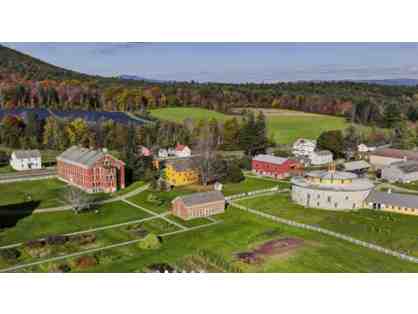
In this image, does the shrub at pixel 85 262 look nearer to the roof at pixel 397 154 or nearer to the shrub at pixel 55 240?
the shrub at pixel 55 240

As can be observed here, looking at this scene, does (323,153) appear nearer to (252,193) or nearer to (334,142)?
(334,142)

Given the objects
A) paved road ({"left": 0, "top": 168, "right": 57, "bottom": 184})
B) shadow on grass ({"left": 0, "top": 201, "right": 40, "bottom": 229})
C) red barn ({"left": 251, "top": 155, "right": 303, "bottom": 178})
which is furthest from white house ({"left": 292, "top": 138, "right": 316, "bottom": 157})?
shadow on grass ({"left": 0, "top": 201, "right": 40, "bottom": 229})

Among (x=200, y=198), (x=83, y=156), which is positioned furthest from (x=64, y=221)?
(x=83, y=156)

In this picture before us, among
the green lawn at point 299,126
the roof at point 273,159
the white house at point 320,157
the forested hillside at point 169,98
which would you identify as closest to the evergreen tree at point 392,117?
the forested hillside at point 169,98

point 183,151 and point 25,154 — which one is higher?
point 25,154

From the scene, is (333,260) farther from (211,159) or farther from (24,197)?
(24,197)

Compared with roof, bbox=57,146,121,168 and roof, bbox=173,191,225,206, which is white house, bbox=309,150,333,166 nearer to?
roof, bbox=173,191,225,206
